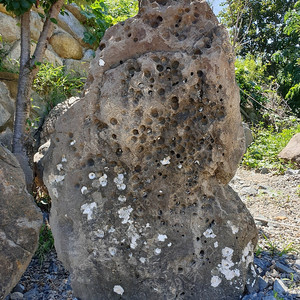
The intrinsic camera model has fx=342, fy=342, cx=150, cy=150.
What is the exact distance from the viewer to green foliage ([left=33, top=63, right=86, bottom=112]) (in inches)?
196

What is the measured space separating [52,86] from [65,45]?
1.25 metres

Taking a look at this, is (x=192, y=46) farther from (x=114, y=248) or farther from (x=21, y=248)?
(x=21, y=248)

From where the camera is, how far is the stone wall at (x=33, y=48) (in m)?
4.80

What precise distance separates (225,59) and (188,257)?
1.26 meters

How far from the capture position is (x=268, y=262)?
273 centimetres

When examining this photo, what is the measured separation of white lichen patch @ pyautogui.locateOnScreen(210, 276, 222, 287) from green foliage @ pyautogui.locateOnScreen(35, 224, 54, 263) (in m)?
1.45

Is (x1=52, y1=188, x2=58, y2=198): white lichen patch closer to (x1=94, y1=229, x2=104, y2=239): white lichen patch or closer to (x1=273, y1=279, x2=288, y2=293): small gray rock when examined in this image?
(x1=94, y1=229, x2=104, y2=239): white lichen patch

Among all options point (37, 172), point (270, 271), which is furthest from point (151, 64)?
point (37, 172)

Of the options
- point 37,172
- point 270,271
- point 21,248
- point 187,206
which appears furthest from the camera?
point 37,172

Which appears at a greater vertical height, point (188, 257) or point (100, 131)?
point (100, 131)

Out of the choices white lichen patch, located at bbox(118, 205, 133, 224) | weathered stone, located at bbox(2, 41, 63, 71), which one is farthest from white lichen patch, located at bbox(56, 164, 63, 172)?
weathered stone, located at bbox(2, 41, 63, 71)

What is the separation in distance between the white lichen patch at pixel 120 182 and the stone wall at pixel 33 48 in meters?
2.91

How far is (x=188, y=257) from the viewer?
216 centimetres

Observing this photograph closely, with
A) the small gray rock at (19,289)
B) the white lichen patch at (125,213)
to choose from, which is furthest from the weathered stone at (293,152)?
the small gray rock at (19,289)
